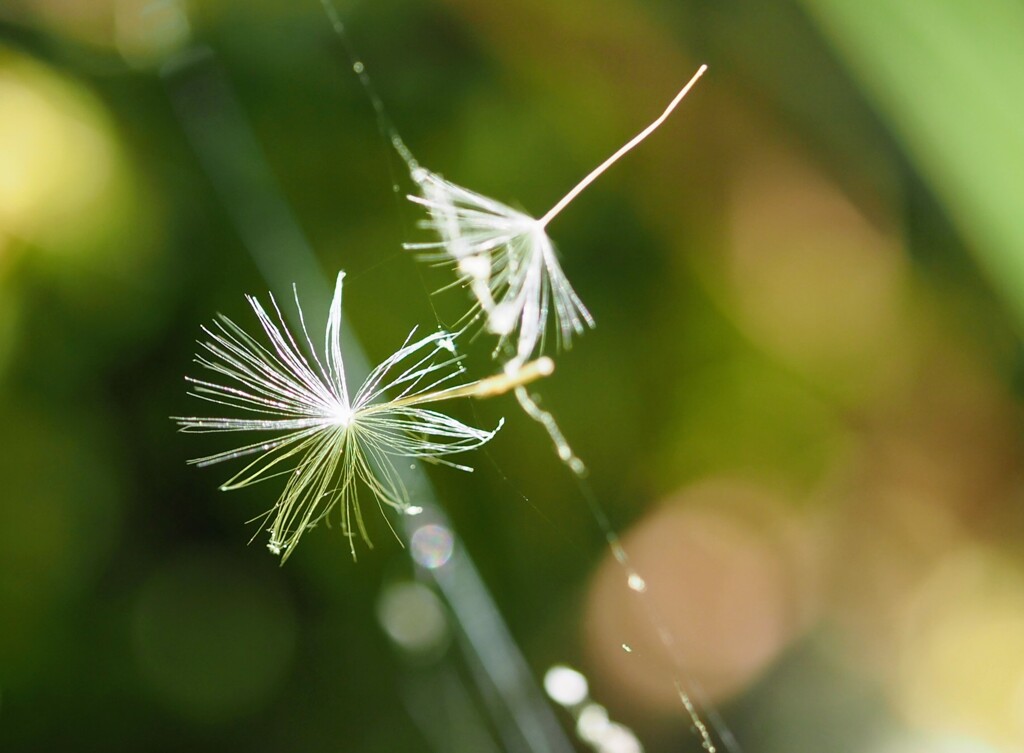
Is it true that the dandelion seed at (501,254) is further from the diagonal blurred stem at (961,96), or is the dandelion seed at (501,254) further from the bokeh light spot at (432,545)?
the bokeh light spot at (432,545)

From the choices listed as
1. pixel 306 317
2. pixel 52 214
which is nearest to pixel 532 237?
pixel 306 317

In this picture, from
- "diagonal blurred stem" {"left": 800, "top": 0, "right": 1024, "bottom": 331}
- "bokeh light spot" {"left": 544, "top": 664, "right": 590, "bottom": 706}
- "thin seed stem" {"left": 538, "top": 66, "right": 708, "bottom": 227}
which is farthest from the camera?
"bokeh light spot" {"left": 544, "top": 664, "right": 590, "bottom": 706}

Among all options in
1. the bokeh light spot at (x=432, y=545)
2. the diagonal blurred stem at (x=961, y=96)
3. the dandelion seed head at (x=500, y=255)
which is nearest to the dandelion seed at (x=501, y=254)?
the dandelion seed head at (x=500, y=255)

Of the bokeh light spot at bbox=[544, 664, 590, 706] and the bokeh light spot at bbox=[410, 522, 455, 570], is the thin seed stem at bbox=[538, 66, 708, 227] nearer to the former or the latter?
the bokeh light spot at bbox=[410, 522, 455, 570]

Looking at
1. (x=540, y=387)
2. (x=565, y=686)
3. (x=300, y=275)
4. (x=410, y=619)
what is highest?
(x=300, y=275)

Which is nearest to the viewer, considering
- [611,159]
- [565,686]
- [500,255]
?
[611,159]

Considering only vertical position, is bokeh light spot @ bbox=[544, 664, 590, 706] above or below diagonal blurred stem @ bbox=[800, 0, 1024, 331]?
below

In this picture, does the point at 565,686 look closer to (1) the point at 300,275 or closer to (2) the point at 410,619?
(2) the point at 410,619

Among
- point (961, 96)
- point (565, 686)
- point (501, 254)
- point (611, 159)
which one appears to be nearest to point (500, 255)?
point (501, 254)

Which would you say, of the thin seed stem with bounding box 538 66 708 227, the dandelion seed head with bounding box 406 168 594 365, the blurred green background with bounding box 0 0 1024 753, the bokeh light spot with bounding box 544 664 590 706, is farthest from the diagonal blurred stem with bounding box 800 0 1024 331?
the bokeh light spot with bounding box 544 664 590 706

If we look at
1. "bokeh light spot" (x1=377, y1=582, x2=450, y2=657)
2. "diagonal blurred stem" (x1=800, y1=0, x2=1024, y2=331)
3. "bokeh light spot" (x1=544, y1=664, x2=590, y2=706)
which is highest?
"diagonal blurred stem" (x1=800, y1=0, x2=1024, y2=331)
